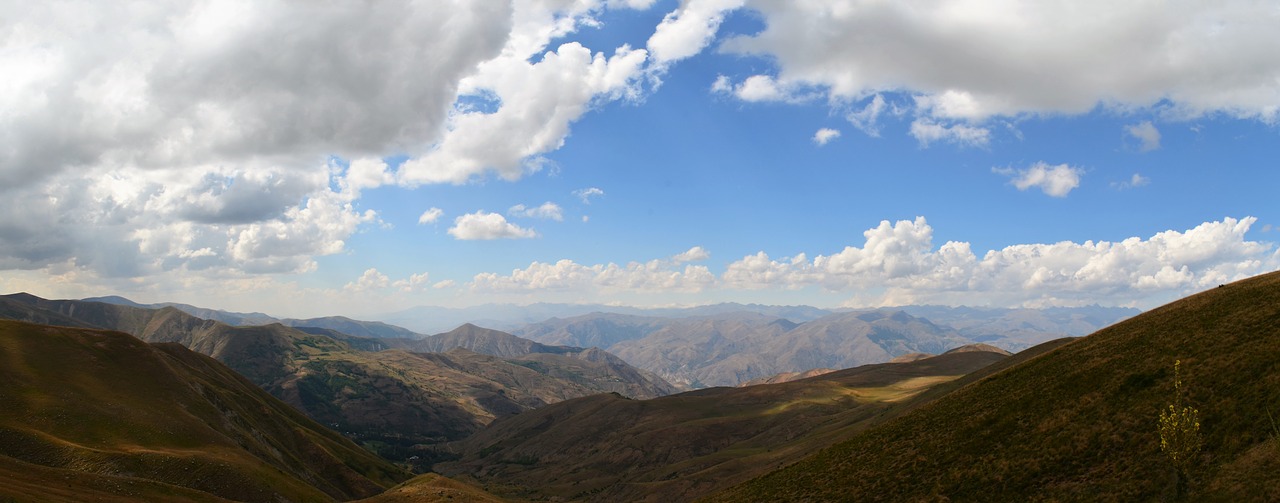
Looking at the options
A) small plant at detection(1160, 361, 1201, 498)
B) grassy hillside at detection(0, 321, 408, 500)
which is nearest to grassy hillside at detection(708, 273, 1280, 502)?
small plant at detection(1160, 361, 1201, 498)

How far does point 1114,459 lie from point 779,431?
166092 millimetres

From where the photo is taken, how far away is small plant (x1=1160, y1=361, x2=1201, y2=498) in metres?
29.2

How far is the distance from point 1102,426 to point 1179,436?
10973mm

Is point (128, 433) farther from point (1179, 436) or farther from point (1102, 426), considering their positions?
point (1179, 436)

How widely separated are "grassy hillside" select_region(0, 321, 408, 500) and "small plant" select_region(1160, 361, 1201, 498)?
75.4 m

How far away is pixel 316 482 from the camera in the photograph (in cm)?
14375

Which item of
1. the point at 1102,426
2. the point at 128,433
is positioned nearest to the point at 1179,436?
the point at 1102,426

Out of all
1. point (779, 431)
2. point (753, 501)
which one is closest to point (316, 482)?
point (753, 501)

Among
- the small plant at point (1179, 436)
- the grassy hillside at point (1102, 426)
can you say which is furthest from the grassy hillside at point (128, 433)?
the small plant at point (1179, 436)

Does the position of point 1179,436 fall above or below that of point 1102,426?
above

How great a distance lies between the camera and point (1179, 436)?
3269 cm

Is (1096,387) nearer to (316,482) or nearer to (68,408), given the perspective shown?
(68,408)

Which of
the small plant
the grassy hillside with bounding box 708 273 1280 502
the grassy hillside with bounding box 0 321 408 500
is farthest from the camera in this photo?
the grassy hillside with bounding box 0 321 408 500

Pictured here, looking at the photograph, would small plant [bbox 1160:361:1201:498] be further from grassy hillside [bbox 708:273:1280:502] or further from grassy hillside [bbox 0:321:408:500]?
grassy hillside [bbox 0:321:408:500]
